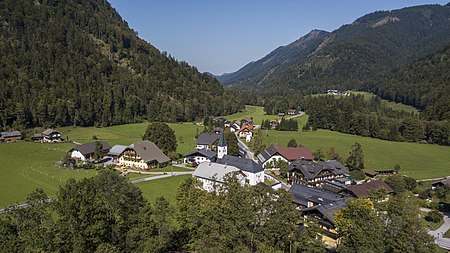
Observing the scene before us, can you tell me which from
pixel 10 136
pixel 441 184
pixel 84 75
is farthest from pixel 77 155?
pixel 441 184

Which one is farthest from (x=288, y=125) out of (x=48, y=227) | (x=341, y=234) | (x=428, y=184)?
(x=48, y=227)

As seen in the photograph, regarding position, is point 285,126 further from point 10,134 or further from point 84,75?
point 10,134

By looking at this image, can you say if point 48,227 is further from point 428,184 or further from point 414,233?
point 428,184

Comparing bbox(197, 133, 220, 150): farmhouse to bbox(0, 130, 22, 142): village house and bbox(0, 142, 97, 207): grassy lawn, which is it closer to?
bbox(0, 142, 97, 207): grassy lawn

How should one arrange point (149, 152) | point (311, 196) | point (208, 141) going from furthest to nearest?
point (208, 141) → point (149, 152) → point (311, 196)

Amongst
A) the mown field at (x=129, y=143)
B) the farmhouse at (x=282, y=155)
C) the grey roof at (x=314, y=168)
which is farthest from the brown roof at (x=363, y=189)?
the farmhouse at (x=282, y=155)

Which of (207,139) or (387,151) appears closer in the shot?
(387,151)

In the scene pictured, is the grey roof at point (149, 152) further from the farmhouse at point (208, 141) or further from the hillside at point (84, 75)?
the hillside at point (84, 75)
